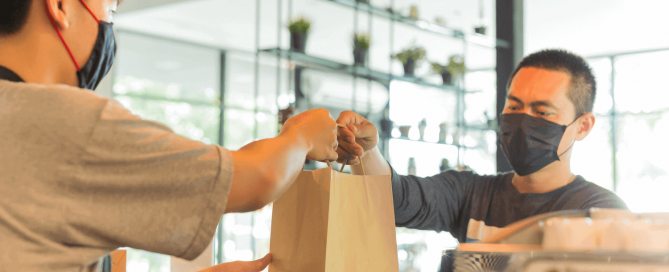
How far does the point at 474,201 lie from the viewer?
1.65 meters

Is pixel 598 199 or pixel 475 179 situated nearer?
pixel 598 199

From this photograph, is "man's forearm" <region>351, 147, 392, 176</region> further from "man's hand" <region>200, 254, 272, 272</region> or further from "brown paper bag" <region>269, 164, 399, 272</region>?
"man's hand" <region>200, 254, 272, 272</region>

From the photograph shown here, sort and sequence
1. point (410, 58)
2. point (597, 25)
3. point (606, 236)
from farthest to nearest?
point (597, 25), point (410, 58), point (606, 236)

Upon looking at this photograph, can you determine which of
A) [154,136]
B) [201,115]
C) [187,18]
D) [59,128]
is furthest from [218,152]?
[201,115]

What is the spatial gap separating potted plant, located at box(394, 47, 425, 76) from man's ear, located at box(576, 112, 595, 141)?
3430 millimetres

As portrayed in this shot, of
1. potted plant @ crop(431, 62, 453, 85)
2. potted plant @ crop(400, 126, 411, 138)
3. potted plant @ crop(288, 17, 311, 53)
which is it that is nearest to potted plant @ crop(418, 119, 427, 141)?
potted plant @ crop(400, 126, 411, 138)

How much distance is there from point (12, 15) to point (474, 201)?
1.29 m

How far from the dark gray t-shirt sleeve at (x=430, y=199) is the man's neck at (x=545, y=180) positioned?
167 millimetres

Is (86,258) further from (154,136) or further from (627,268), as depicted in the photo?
(627,268)

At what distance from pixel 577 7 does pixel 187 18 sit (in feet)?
16.2

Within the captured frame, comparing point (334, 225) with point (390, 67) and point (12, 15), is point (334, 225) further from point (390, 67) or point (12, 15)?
point (390, 67)

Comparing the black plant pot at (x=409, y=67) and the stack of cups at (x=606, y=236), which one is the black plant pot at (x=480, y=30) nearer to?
the black plant pot at (x=409, y=67)

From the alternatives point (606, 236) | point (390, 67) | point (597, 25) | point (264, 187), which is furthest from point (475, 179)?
point (597, 25)

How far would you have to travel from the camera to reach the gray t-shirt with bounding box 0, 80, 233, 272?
2.32 ft
